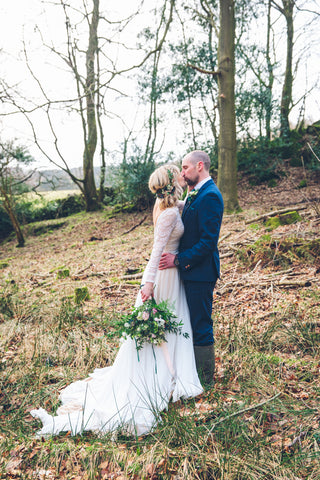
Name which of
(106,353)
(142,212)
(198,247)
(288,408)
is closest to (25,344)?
(106,353)

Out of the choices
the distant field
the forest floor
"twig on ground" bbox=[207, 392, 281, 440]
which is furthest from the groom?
the distant field

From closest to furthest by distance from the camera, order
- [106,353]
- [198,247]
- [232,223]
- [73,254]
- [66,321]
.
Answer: [198,247], [106,353], [66,321], [232,223], [73,254]

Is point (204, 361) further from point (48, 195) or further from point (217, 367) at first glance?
point (48, 195)

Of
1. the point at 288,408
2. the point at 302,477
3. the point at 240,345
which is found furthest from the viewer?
the point at 240,345

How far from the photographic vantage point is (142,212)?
16281mm

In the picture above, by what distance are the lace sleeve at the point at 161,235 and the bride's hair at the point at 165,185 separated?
8 cm

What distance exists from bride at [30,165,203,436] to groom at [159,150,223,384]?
0.31ft

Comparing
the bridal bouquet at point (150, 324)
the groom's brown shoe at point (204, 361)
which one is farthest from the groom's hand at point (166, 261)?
the groom's brown shoe at point (204, 361)

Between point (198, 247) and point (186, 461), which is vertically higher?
point (198, 247)

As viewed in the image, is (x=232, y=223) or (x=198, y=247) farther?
(x=232, y=223)

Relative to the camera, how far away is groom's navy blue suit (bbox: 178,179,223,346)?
3.13 metres

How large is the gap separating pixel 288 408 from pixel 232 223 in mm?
7030

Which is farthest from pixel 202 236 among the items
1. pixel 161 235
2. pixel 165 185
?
pixel 165 185

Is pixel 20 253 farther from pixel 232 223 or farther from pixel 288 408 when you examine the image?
pixel 288 408
